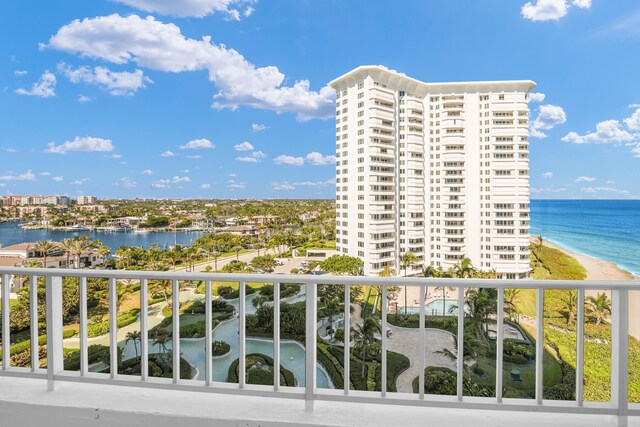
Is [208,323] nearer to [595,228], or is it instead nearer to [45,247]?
[45,247]

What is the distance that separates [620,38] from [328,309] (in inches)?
762

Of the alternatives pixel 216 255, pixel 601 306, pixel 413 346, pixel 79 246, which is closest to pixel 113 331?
pixel 601 306

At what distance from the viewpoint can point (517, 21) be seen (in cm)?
1738

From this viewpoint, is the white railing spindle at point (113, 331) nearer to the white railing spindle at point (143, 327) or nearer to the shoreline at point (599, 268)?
the white railing spindle at point (143, 327)

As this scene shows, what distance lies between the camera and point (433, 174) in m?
21.2

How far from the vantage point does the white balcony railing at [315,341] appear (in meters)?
1.20

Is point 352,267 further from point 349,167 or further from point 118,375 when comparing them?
point 118,375

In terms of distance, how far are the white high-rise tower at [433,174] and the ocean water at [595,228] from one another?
13.0ft

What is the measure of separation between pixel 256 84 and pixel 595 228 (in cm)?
2620

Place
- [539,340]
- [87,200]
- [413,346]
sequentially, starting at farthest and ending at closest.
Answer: [413,346], [87,200], [539,340]

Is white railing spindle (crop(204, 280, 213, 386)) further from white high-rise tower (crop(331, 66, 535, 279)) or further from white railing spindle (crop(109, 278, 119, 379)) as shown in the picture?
white high-rise tower (crop(331, 66, 535, 279))

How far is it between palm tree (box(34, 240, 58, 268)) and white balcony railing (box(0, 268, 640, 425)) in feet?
37.4

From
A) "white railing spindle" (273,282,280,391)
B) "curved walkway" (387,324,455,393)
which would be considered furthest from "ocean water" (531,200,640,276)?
"white railing spindle" (273,282,280,391)

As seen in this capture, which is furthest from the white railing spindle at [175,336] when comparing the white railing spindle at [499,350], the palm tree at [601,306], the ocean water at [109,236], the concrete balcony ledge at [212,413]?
the ocean water at [109,236]
